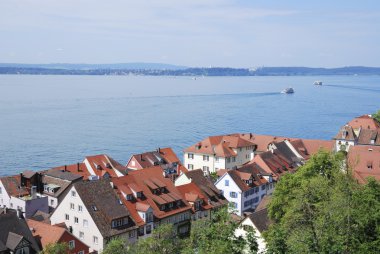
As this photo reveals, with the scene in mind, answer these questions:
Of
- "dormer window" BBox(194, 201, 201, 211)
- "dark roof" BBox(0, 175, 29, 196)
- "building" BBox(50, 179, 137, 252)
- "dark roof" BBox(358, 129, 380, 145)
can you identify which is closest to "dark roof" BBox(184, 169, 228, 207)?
"dormer window" BBox(194, 201, 201, 211)

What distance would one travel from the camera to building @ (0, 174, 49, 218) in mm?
58125

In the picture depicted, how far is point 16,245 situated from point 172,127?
11606cm

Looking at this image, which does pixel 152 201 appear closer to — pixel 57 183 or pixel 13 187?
pixel 57 183

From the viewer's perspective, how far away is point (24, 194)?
61031mm

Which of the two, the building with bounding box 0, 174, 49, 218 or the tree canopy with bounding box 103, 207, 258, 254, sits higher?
the tree canopy with bounding box 103, 207, 258, 254

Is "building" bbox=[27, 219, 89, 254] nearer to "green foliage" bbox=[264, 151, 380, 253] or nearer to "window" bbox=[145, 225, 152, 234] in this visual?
"window" bbox=[145, 225, 152, 234]

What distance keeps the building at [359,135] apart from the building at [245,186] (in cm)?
2421

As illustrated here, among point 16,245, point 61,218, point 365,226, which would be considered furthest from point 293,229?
point 61,218

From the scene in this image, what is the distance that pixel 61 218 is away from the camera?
51.4 metres

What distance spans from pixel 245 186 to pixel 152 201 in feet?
57.6

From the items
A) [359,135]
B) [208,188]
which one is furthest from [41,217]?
[359,135]

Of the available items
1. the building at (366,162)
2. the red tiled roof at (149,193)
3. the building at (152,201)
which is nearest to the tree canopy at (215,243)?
the building at (152,201)

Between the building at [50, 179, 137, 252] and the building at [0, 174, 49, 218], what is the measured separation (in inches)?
352

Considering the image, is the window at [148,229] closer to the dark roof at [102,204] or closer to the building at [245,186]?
the dark roof at [102,204]
